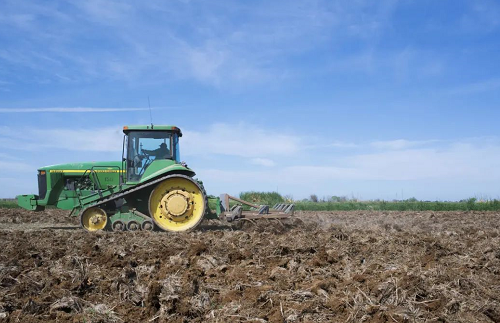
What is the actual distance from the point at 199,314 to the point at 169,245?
350 cm

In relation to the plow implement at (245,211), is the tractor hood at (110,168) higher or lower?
higher

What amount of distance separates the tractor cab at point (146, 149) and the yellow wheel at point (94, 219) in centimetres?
109

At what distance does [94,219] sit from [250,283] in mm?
6980

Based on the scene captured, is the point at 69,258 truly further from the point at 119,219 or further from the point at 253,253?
the point at 119,219

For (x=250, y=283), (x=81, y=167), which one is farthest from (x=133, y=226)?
(x=250, y=283)

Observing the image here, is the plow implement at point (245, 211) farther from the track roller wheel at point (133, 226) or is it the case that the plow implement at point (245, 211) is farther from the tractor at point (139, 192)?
the track roller wheel at point (133, 226)

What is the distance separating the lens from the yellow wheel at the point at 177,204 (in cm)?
1071

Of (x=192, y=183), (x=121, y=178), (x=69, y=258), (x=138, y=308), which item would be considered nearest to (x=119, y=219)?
(x=121, y=178)

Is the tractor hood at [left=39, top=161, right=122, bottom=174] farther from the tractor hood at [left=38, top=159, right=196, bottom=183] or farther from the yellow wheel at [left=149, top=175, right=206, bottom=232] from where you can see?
the yellow wheel at [left=149, top=175, right=206, bottom=232]

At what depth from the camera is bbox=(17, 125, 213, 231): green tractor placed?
1073cm

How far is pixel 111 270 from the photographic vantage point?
5.98 meters

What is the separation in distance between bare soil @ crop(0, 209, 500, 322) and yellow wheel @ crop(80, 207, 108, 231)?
292 centimetres

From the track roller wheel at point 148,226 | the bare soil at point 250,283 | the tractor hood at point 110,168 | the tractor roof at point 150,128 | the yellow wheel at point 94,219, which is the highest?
the tractor roof at point 150,128

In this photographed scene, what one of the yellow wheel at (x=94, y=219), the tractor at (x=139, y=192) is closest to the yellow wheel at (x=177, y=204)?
the tractor at (x=139, y=192)
